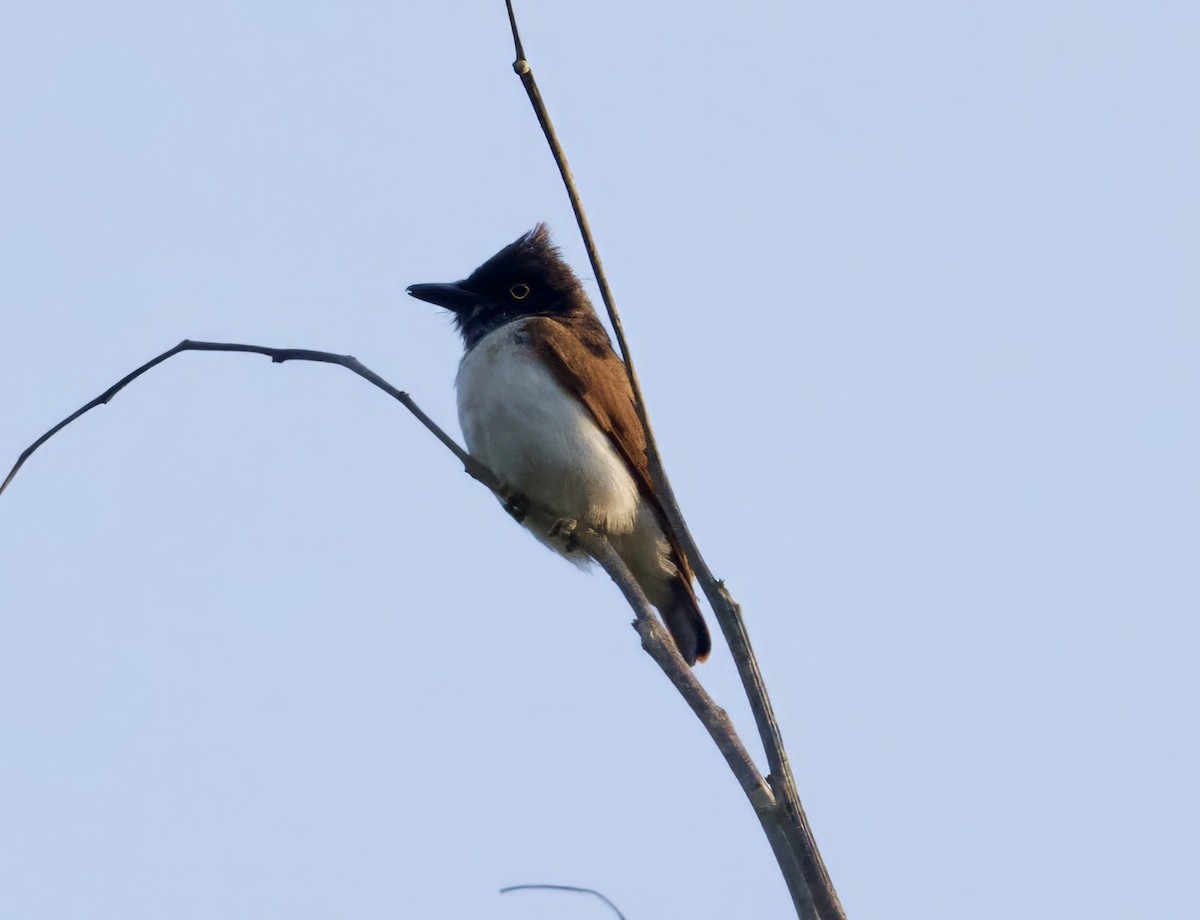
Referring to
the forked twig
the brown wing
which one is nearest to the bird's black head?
the brown wing

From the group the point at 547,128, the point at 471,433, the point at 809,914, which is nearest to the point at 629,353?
the point at 547,128

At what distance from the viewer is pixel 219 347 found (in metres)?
4.07

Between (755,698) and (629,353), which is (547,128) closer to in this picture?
(629,353)

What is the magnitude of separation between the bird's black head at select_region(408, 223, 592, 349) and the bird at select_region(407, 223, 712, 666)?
0.02 metres

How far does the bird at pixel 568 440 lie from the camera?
7.43 meters

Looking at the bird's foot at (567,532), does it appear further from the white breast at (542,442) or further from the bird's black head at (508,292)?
the bird's black head at (508,292)

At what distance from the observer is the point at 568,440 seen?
743 centimetres

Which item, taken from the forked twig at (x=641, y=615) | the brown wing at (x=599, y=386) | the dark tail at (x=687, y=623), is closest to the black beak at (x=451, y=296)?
the brown wing at (x=599, y=386)

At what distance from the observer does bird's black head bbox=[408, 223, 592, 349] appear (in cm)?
860

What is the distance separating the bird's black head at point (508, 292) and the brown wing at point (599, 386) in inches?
20.4

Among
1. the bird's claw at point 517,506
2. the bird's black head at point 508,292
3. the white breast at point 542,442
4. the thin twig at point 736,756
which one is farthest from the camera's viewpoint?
the bird's black head at point 508,292

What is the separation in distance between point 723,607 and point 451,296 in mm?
5245

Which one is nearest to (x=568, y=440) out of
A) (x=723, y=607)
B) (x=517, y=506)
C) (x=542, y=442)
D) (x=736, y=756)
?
(x=542, y=442)

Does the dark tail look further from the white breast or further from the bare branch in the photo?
the bare branch
